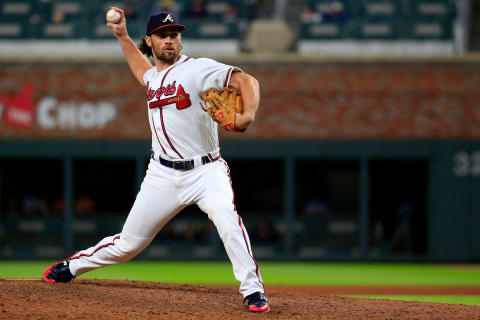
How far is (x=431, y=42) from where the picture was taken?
43.2 ft

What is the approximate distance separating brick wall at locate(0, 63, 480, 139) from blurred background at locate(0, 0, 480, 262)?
0.07ft

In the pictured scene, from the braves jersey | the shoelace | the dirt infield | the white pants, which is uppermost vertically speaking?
the braves jersey

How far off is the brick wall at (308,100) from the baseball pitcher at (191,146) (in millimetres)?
7905

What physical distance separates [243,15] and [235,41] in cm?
103

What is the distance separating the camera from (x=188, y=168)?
4742 millimetres

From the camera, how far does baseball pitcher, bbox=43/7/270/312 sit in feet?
15.0

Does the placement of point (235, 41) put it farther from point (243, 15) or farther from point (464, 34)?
point (464, 34)

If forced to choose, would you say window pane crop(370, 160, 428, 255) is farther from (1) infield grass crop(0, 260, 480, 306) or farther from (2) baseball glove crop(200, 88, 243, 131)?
(2) baseball glove crop(200, 88, 243, 131)

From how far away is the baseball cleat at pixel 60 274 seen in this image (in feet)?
17.3

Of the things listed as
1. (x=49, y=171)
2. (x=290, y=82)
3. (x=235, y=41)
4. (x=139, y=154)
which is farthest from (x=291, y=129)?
(x=49, y=171)

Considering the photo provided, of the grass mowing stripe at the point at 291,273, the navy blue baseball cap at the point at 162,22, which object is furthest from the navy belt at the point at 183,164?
the grass mowing stripe at the point at 291,273

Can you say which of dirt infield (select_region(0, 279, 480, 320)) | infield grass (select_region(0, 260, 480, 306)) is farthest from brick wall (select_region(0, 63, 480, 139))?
dirt infield (select_region(0, 279, 480, 320))

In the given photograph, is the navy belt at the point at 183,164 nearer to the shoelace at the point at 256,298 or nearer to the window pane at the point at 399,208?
→ the shoelace at the point at 256,298

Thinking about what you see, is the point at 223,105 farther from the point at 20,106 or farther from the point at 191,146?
the point at 20,106
